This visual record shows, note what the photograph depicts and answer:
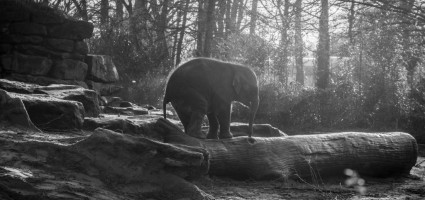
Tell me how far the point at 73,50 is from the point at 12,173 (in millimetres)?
12282

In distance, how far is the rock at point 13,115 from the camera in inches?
289

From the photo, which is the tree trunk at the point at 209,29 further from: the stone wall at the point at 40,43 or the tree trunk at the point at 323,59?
the stone wall at the point at 40,43

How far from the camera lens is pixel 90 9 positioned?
29.3 metres

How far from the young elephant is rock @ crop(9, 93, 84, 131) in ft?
4.72

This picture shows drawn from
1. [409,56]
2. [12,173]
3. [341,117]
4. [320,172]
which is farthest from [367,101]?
[12,173]

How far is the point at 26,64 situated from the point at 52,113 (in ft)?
25.6

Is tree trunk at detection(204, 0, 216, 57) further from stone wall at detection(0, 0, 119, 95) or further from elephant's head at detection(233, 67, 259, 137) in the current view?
elephant's head at detection(233, 67, 259, 137)

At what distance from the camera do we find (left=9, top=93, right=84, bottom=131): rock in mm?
8656

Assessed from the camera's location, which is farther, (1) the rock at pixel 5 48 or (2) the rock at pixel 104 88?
(2) the rock at pixel 104 88

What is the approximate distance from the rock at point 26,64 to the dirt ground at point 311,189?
9.33 metres

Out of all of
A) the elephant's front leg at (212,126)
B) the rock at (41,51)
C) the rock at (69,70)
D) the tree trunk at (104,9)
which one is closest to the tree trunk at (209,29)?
the tree trunk at (104,9)

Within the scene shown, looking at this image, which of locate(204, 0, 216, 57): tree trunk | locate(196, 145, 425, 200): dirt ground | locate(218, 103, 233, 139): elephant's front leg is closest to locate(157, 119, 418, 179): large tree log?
locate(196, 145, 425, 200): dirt ground

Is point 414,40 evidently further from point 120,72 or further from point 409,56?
point 120,72

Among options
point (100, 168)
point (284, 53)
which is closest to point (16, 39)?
point (284, 53)
